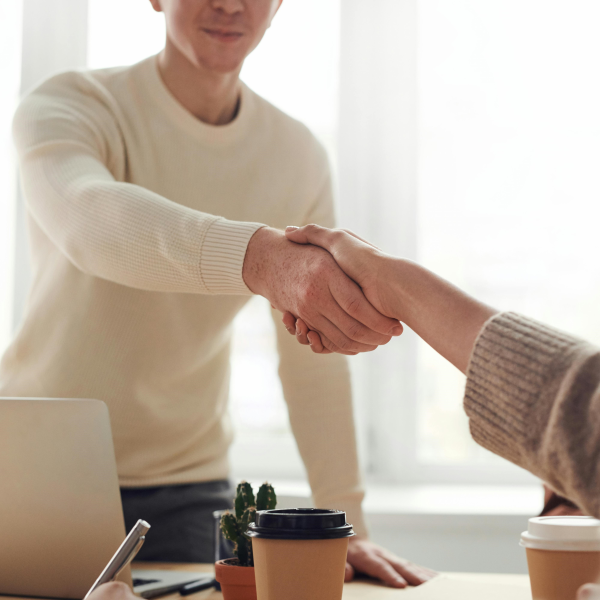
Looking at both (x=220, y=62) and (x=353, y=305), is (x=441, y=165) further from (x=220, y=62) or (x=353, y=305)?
(x=353, y=305)

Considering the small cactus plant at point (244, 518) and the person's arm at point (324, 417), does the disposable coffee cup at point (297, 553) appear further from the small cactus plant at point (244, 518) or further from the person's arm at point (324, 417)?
the person's arm at point (324, 417)

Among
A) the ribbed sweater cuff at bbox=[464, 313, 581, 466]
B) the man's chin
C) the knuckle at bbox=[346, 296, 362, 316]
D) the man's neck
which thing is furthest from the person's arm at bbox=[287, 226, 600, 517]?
the man's neck

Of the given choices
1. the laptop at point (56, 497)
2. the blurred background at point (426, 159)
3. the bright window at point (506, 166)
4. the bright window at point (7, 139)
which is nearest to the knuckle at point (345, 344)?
the laptop at point (56, 497)

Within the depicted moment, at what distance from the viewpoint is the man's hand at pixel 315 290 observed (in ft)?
3.08

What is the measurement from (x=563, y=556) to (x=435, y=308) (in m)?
0.30

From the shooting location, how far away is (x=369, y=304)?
933 mm

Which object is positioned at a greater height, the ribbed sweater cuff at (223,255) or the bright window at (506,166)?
the bright window at (506,166)

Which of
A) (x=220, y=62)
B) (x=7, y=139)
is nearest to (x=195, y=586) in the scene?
(x=220, y=62)

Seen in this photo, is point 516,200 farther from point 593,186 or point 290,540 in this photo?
point 290,540

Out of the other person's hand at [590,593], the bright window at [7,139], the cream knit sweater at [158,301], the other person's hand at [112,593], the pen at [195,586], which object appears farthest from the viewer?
the bright window at [7,139]

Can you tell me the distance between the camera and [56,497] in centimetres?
84

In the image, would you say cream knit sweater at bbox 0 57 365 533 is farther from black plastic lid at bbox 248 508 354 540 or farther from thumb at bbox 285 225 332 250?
black plastic lid at bbox 248 508 354 540

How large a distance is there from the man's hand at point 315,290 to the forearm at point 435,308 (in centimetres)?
6

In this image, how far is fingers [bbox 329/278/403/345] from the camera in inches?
36.7
